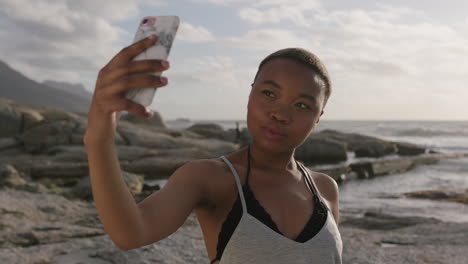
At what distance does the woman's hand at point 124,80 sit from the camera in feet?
4.00

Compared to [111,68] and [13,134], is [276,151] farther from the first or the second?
[13,134]

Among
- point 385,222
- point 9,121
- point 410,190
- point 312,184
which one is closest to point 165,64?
point 312,184

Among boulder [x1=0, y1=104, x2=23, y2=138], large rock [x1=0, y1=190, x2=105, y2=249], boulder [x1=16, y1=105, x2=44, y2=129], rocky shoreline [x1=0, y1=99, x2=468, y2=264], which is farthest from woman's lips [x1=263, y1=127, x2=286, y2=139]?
boulder [x1=16, y1=105, x2=44, y2=129]

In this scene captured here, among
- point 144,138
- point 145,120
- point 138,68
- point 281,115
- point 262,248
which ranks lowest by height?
point 144,138

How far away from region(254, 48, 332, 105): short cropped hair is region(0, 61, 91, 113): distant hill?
137996mm

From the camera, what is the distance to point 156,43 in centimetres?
125

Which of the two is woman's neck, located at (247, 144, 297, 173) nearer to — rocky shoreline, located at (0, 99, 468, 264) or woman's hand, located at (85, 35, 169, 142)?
woman's hand, located at (85, 35, 169, 142)

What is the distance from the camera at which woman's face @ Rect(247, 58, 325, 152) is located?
2068 mm

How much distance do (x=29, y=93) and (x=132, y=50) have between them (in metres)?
158

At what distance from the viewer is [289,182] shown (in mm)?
2311

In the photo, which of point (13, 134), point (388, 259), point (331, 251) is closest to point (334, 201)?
point (331, 251)

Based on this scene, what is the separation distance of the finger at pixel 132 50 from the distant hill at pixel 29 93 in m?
139

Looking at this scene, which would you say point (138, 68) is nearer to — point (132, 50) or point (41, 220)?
point (132, 50)

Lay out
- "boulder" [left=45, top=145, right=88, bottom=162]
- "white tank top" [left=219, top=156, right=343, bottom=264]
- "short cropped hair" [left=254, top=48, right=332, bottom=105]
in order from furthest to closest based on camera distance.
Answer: "boulder" [left=45, top=145, right=88, bottom=162]
"short cropped hair" [left=254, top=48, right=332, bottom=105]
"white tank top" [left=219, top=156, right=343, bottom=264]
